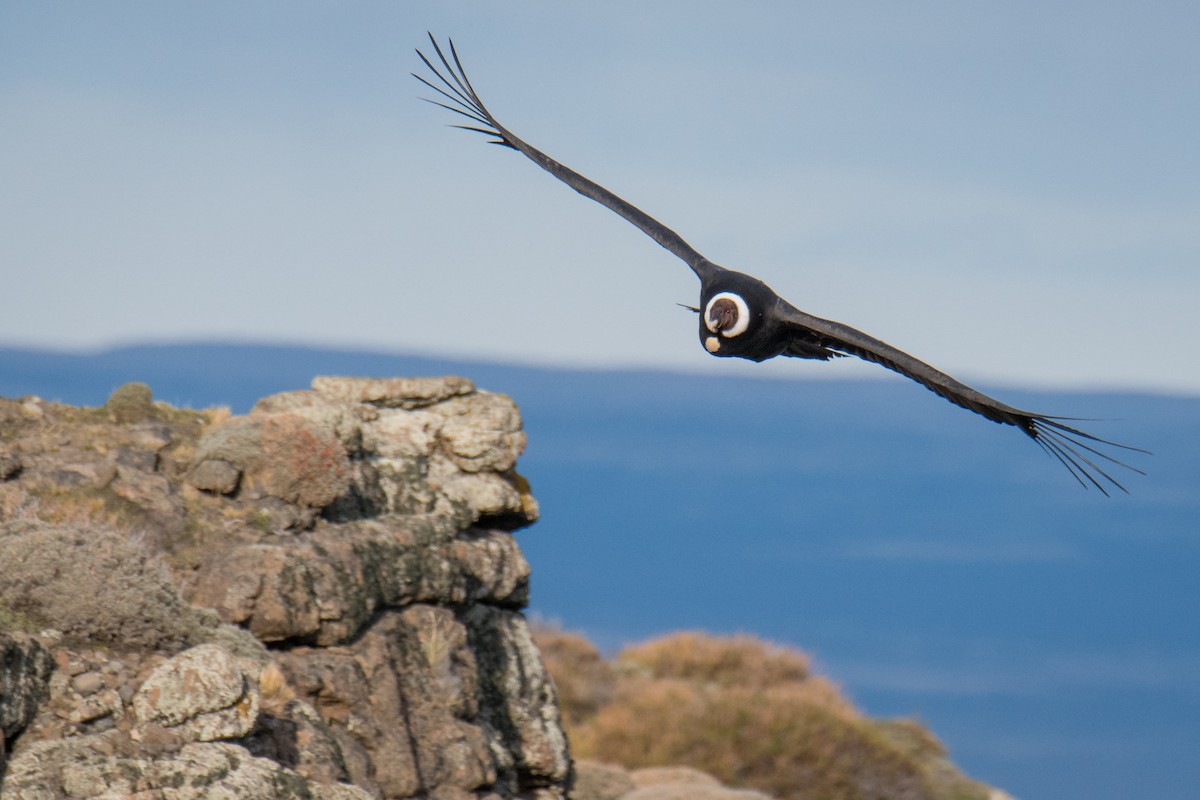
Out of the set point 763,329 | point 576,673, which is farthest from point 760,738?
point 763,329

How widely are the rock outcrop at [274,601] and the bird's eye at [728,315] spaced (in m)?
3.81

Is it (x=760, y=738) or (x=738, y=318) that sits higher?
(x=738, y=318)

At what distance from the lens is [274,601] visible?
12.4 meters

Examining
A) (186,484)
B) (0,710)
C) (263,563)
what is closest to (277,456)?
(186,484)

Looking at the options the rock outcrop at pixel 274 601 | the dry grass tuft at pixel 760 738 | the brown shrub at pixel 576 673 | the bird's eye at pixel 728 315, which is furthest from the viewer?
the brown shrub at pixel 576 673

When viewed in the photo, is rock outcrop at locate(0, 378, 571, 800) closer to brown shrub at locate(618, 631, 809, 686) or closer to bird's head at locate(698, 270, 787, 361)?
bird's head at locate(698, 270, 787, 361)

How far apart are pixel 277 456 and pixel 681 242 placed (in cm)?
444

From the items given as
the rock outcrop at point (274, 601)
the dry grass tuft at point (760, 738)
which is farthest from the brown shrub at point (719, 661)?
the rock outcrop at point (274, 601)

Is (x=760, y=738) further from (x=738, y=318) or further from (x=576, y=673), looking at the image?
(x=738, y=318)

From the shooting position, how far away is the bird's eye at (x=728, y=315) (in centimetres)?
1279

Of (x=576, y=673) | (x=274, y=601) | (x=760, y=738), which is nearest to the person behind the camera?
(x=274, y=601)

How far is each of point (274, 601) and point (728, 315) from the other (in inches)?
180

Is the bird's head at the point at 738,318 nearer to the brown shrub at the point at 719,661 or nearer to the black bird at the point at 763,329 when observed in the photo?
the black bird at the point at 763,329

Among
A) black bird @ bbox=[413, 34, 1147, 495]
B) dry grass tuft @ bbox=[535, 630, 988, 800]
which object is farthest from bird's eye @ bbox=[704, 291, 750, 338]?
dry grass tuft @ bbox=[535, 630, 988, 800]
